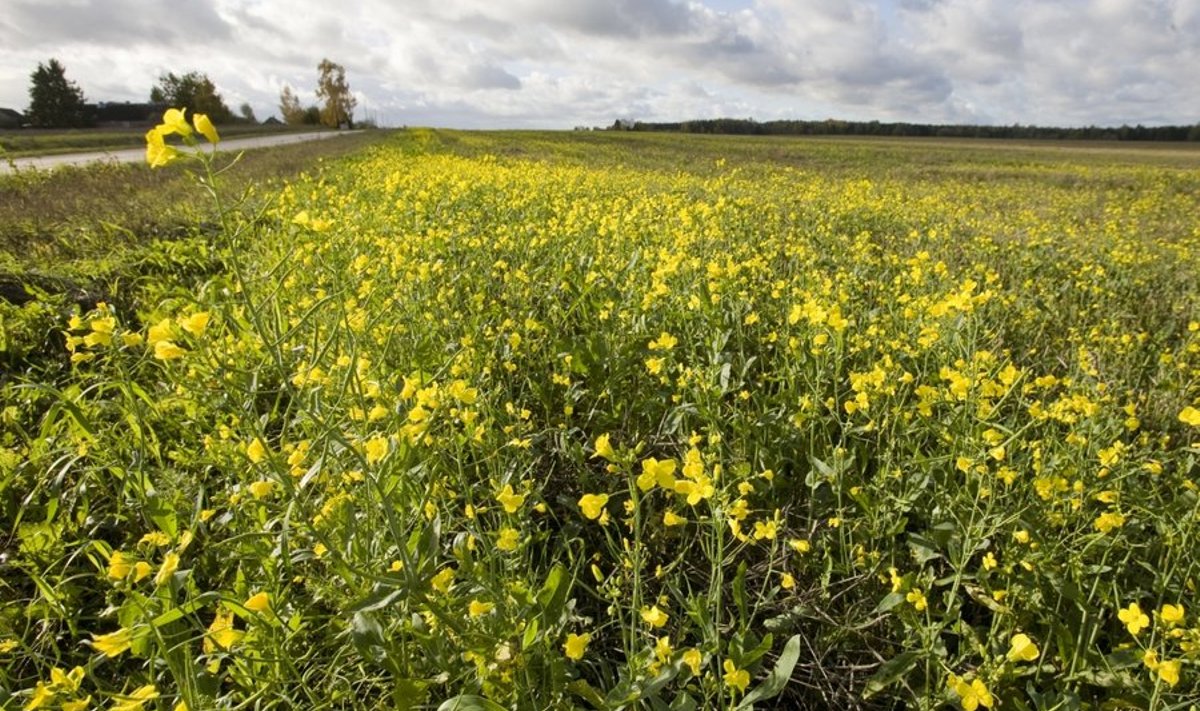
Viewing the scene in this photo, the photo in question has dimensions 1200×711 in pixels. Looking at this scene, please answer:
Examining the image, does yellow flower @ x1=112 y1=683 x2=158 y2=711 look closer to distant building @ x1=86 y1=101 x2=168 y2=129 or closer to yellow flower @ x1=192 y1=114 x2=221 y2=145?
yellow flower @ x1=192 y1=114 x2=221 y2=145

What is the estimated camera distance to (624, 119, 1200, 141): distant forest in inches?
2286

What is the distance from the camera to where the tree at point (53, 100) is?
144 feet

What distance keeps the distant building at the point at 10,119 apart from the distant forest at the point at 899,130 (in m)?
49.8

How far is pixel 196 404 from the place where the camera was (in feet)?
8.10

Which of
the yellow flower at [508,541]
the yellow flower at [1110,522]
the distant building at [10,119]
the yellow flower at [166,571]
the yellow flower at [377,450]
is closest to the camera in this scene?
the yellow flower at [166,571]

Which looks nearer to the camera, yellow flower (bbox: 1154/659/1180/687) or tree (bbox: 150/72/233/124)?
yellow flower (bbox: 1154/659/1180/687)

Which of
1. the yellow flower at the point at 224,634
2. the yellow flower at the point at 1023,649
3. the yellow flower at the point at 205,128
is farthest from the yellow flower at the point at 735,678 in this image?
the yellow flower at the point at 205,128

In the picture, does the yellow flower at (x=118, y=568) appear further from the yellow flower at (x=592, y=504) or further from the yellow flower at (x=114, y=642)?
the yellow flower at (x=592, y=504)

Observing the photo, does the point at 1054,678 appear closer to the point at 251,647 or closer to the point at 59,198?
the point at 251,647

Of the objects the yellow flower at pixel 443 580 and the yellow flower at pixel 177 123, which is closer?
the yellow flower at pixel 177 123

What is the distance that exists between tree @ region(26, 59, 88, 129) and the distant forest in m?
46.7

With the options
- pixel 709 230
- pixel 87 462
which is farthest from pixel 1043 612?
pixel 709 230

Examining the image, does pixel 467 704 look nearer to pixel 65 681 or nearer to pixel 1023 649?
pixel 65 681

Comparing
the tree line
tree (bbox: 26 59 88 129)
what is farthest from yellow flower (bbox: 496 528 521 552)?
tree (bbox: 26 59 88 129)
